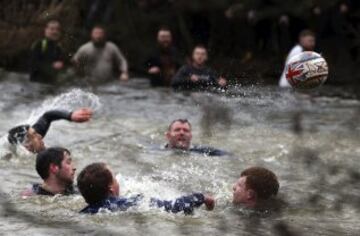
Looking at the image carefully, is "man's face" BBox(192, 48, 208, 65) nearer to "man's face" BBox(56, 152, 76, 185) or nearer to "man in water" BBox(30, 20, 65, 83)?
"man in water" BBox(30, 20, 65, 83)

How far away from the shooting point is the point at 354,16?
2284cm

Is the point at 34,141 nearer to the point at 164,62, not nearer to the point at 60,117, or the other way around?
the point at 60,117

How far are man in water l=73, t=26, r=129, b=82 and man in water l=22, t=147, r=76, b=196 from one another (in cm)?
1080

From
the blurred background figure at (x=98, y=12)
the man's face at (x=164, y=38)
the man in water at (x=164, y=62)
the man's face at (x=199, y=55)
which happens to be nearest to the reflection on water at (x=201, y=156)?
the man in water at (x=164, y=62)

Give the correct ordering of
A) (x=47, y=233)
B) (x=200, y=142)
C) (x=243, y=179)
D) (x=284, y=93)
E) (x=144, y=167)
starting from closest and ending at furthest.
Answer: (x=47, y=233)
(x=243, y=179)
(x=144, y=167)
(x=200, y=142)
(x=284, y=93)

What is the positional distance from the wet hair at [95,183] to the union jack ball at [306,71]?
3.04 meters

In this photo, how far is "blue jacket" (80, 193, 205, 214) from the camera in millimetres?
9289

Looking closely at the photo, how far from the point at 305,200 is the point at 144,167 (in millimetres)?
2596

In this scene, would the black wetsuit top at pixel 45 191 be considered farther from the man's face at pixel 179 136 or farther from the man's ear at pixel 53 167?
the man's face at pixel 179 136

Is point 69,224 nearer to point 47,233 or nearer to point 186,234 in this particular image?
point 47,233

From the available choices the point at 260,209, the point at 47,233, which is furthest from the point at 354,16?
the point at 47,233

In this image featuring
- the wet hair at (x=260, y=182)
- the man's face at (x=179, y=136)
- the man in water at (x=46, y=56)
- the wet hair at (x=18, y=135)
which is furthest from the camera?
→ the man in water at (x=46, y=56)

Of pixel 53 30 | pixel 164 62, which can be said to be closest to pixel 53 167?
pixel 53 30

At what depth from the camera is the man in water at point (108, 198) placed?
9.33m
